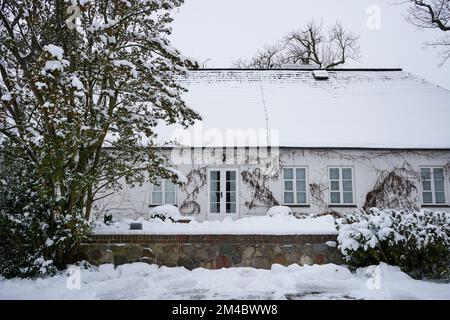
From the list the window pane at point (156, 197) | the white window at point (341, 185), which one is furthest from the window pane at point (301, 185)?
the window pane at point (156, 197)

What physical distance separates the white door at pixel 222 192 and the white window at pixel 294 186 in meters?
1.83

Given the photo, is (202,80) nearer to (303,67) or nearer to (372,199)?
(303,67)

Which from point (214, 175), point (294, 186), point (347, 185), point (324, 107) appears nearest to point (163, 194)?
point (214, 175)

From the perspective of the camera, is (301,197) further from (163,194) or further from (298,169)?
(163,194)

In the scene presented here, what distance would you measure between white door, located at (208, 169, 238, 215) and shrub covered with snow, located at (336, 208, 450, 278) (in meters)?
7.17

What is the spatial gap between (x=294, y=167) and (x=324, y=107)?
3355mm

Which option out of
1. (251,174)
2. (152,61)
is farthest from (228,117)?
(152,61)

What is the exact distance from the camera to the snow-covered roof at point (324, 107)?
14391mm

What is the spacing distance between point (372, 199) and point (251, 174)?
4.45m

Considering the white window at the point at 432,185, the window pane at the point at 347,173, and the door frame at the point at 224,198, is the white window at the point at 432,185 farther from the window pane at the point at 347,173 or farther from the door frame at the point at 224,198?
the door frame at the point at 224,198

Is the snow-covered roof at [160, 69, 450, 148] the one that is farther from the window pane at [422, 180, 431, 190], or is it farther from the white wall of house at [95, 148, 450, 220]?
the window pane at [422, 180, 431, 190]

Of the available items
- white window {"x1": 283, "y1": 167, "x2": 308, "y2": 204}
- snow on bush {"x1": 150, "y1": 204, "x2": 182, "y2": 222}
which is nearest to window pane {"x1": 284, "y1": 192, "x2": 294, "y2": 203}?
white window {"x1": 283, "y1": 167, "x2": 308, "y2": 204}

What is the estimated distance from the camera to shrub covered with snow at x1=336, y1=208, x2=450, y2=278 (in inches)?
260

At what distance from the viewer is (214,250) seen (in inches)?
298
